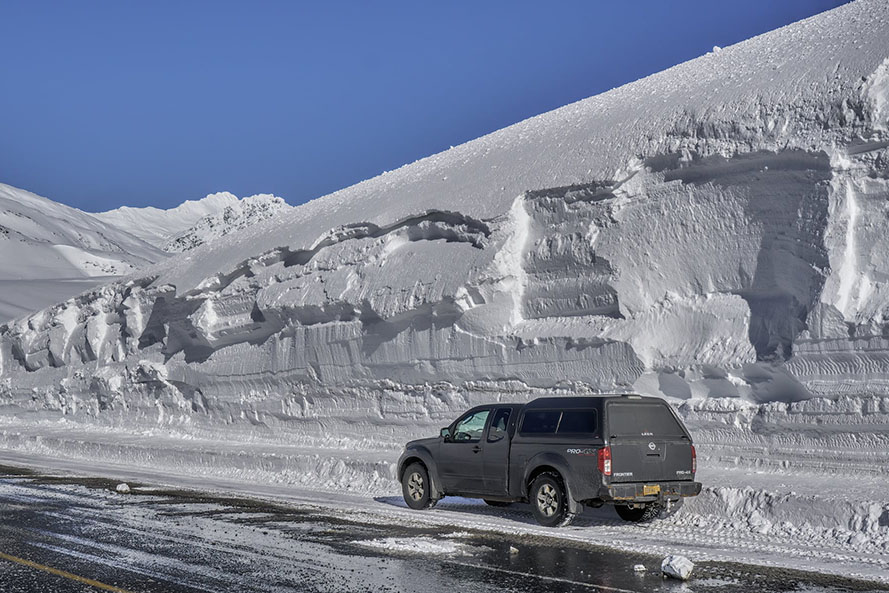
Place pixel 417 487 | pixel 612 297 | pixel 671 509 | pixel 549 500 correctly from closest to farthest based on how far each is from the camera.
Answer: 1. pixel 549 500
2. pixel 671 509
3. pixel 417 487
4. pixel 612 297

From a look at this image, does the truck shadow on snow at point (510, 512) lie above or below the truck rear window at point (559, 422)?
below

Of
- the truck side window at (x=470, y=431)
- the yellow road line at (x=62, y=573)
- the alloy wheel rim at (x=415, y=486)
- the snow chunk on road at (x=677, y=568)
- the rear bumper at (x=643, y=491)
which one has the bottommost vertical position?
the yellow road line at (x=62, y=573)

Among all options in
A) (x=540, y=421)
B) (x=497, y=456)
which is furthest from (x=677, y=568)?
(x=497, y=456)

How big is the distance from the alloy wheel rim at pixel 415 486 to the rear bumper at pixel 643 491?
367 cm

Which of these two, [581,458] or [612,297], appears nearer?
[581,458]

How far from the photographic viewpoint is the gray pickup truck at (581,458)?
1179cm

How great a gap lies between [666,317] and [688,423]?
238 centimetres

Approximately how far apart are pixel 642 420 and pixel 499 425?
7.70ft

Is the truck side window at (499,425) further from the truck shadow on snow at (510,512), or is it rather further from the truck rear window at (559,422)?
the truck shadow on snow at (510,512)

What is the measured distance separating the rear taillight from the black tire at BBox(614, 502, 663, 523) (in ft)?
4.39

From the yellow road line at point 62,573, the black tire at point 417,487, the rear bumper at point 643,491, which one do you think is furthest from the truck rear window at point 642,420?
the yellow road line at point 62,573

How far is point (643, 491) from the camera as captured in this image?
38.7ft

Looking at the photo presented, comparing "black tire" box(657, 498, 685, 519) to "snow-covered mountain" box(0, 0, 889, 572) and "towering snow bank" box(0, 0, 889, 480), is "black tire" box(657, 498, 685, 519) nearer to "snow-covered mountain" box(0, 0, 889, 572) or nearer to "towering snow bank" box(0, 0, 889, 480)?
"snow-covered mountain" box(0, 0, 889, 572)

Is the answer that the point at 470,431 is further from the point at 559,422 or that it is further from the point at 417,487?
the point at 559,422
